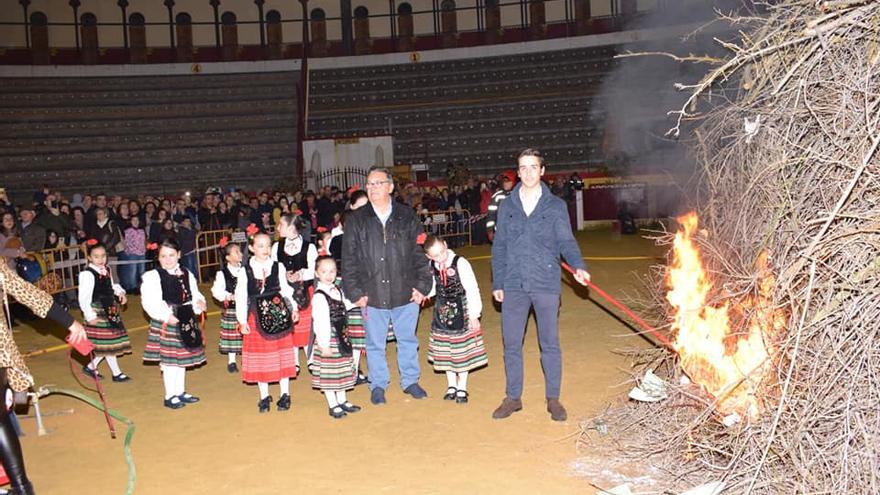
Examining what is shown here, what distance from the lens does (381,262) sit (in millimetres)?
6680

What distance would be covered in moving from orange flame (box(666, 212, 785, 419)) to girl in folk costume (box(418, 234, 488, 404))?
5.22 ft

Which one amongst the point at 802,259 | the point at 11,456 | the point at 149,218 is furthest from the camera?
the point at 149,218

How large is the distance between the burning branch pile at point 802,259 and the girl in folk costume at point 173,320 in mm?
4184

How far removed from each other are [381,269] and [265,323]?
1.06 metres

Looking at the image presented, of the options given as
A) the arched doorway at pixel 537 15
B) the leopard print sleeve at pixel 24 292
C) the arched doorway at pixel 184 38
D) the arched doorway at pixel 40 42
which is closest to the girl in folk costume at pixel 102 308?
the leopard print sleeve at pixel 24 292

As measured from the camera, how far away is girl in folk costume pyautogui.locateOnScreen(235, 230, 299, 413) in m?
6.73

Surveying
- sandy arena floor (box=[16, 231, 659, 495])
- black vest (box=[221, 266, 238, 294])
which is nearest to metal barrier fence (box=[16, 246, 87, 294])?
sandy arena floor (box=[16, 231, 659, 495])

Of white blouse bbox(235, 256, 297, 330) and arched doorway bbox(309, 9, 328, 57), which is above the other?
arched doorway bbox(309, 9, 328, 57)

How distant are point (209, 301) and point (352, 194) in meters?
5.58

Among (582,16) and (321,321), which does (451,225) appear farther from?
(582,16)

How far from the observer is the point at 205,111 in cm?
2839

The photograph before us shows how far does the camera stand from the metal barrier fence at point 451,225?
18.8 meters

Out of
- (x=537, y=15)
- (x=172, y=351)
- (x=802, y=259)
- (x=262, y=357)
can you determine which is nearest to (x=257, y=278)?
(x=262, y=357)

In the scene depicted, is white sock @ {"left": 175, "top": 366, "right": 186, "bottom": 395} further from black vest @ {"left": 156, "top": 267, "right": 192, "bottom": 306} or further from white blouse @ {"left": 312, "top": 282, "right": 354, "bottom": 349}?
white blouse @ {"left": 312, "top": 282, "right": 354, "bottom": 349}
